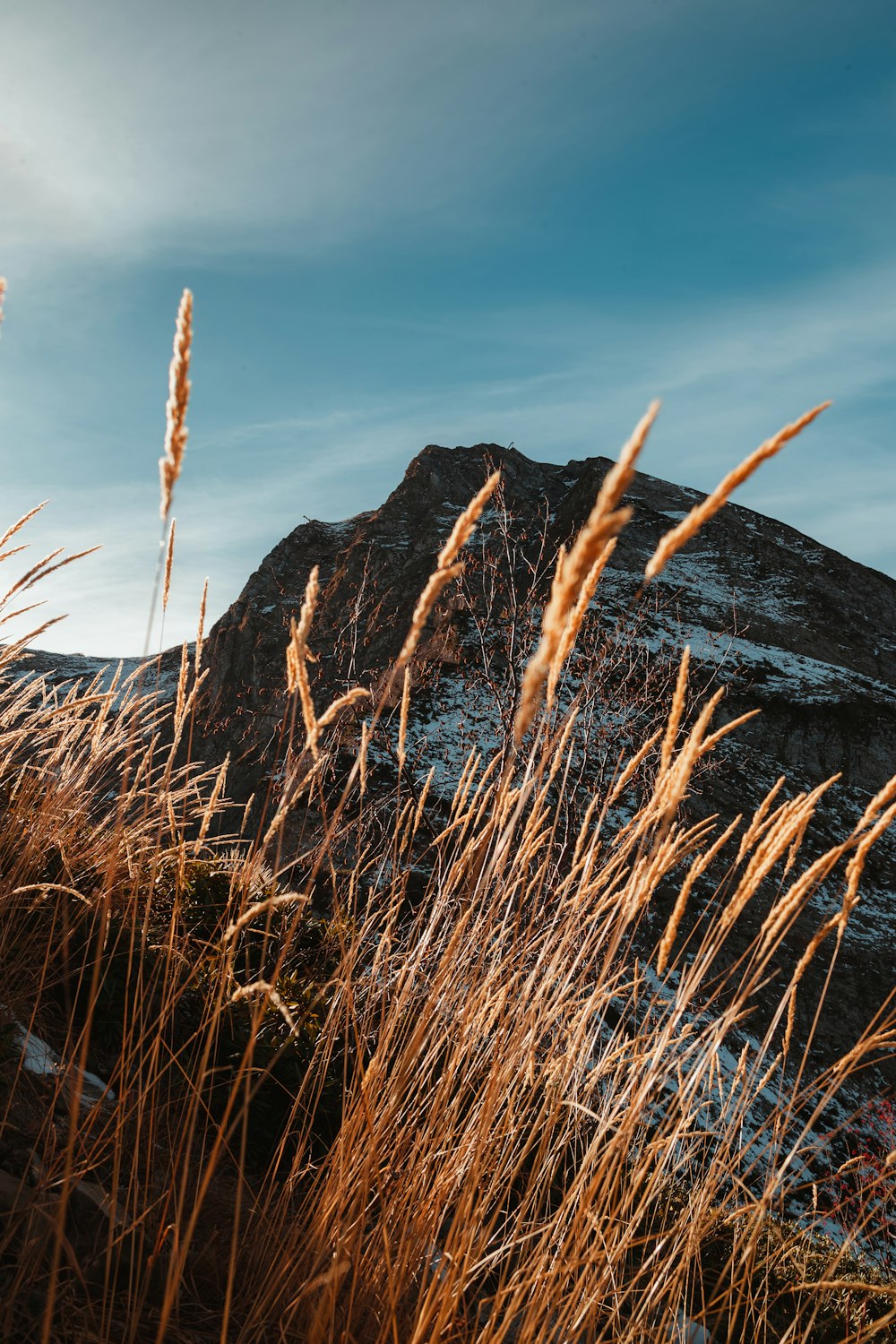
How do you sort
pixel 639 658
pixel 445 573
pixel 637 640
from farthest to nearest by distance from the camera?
pixel 637 640 → pixel 639 658 → pixel 445 573

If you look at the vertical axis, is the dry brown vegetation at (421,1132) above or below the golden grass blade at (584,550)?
below

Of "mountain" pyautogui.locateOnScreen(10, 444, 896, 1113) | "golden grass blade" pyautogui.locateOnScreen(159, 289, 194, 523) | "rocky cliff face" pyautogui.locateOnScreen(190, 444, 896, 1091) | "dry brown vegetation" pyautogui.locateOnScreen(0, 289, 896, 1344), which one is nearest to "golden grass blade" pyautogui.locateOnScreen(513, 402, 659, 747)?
"dry brown vegetation" pyautogui.locateOnScreen(0, 289, 896, 1344)

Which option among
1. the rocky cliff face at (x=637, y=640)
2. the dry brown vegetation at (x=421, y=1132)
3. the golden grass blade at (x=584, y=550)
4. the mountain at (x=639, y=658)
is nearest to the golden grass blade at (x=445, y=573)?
the dry brown vegetation at (x=421, y=1132)

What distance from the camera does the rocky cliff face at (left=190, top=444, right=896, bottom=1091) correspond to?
24.6 ft

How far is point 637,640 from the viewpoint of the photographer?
7.93 meters

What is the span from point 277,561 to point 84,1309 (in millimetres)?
24954

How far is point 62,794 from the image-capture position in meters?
2.65

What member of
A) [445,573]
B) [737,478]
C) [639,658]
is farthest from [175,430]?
[639,658]

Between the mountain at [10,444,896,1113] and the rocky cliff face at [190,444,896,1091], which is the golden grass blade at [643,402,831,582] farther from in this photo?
the rocky cliff face at [190,444,896,1091]

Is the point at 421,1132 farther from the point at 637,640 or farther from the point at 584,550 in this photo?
the point at 637,640

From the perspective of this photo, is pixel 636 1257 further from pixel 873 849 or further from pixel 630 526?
pixel 630 526

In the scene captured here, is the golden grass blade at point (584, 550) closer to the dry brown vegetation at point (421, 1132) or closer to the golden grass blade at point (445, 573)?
the dry brown vegetation at point (421, 1132)

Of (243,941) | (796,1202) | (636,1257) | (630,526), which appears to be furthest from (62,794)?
(630,526)

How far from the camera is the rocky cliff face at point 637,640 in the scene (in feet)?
24.6
